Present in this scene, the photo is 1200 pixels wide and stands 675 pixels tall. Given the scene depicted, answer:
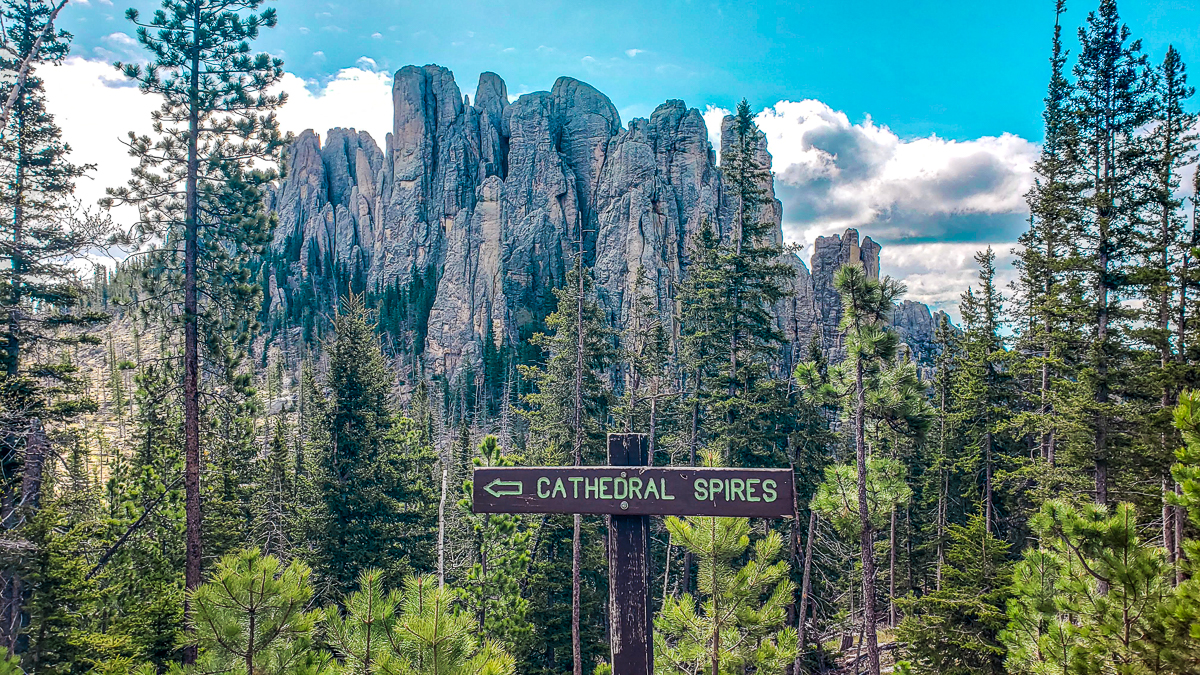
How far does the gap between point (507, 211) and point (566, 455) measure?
2476 inches

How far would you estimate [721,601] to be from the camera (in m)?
5.15

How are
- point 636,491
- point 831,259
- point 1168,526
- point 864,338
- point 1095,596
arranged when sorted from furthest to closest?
point 831,259, point 1168,526, point 864,338, point 1095,596, point 636,491

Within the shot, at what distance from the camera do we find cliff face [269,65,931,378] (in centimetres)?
6969

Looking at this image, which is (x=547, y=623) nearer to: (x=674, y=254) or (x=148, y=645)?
(x=148, y=645)

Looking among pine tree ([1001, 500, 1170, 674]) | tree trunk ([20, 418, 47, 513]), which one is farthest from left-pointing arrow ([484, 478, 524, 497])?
tree trunk ([20, 418, 47, 513])

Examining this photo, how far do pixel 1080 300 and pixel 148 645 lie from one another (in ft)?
58.8

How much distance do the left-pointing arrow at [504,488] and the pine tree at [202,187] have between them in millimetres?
7075

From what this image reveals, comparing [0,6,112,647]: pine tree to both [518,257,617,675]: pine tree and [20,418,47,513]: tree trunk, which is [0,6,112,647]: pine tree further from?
[518,257,617,675]: pine tree

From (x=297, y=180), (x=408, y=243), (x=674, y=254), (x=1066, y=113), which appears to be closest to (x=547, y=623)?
(x=1066, y=113)

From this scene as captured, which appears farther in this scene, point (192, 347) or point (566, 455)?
point (566, 455)

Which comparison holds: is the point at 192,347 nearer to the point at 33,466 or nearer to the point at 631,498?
the point at 33,466

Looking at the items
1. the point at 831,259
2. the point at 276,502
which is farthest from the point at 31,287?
the point at 831,259

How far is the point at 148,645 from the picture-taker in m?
9.76

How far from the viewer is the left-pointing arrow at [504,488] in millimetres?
3314
